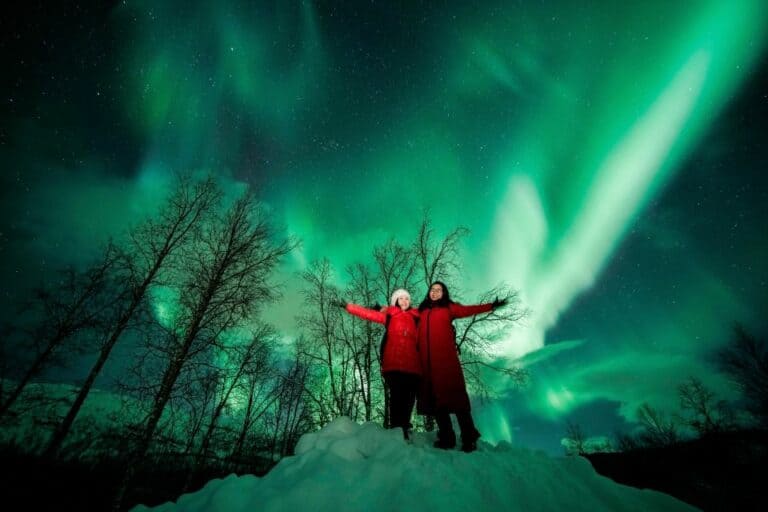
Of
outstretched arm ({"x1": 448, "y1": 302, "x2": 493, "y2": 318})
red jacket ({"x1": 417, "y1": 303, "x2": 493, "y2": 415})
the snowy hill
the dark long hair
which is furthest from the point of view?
the dark long hair

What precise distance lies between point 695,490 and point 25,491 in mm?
20245

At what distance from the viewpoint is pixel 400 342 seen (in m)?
4.14

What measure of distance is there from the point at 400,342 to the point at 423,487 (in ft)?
6.22

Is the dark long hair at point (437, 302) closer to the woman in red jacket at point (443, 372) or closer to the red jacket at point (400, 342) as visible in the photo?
the woman in red jacket at point (443, 372)

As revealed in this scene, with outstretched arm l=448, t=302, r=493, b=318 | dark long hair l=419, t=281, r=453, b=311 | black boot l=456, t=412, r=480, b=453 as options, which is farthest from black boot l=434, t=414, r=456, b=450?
dark long hair l=419, t=281, r=453, b=311

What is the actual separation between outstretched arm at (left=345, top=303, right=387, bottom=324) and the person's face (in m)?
0.84

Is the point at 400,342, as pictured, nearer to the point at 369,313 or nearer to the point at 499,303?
the point at 369,313

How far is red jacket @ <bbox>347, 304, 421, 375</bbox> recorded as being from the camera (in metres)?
4.01

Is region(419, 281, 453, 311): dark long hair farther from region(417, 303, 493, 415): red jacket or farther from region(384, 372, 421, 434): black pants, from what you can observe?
region(384, 372, 421, 434): black pants

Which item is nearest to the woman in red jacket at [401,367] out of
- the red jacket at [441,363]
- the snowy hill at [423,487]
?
the red jacket at [441,363]

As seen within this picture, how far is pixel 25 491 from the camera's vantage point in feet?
35.3

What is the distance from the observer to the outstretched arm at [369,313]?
14.9 ft

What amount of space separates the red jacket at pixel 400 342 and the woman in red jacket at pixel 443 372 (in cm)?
14

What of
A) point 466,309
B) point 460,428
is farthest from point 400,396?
point 466,309
